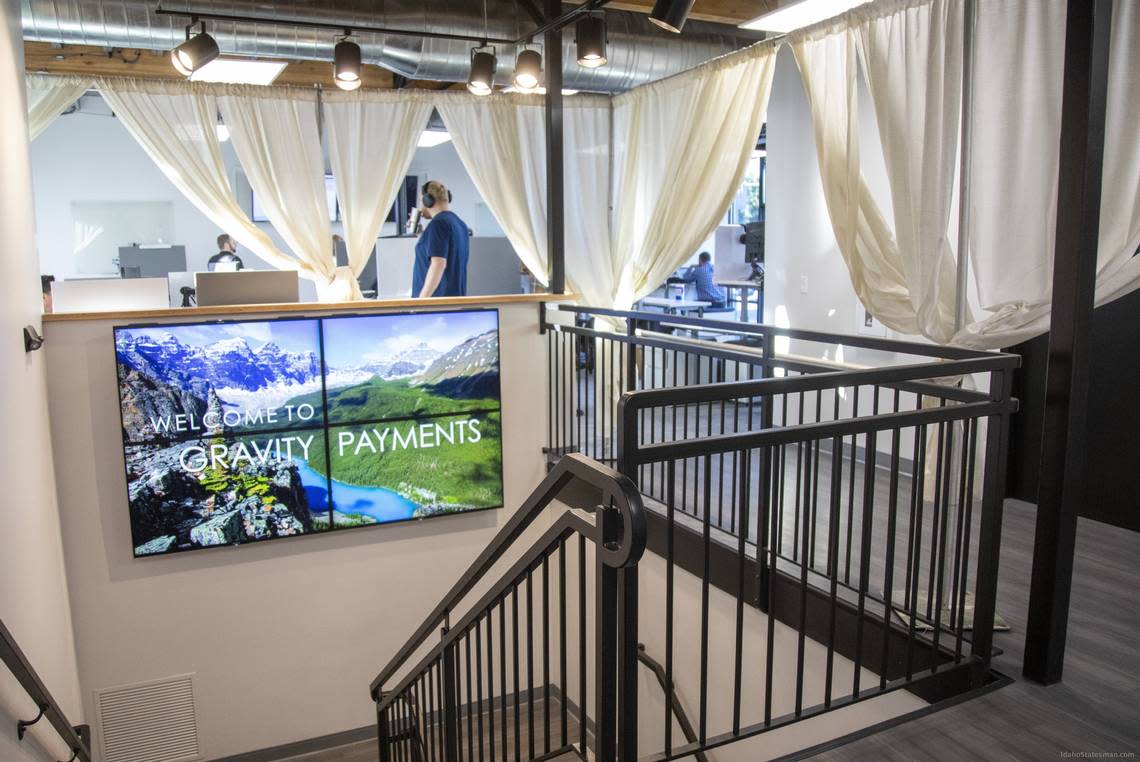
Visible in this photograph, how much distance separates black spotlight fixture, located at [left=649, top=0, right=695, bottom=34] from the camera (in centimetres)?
273

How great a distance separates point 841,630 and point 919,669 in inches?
13.3

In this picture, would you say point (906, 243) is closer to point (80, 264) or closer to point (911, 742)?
point (911, 742)

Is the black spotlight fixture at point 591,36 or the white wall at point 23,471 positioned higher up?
the black spotlight fixture at point 591,36

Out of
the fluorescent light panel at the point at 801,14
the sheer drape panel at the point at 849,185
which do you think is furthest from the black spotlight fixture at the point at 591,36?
the sheer drape panel at the point at 849,185

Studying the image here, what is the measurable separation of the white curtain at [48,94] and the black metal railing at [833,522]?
3.34m

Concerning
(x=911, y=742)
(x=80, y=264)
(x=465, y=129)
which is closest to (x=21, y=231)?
(x=465, y=129)

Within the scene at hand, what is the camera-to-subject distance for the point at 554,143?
5121 millimetres

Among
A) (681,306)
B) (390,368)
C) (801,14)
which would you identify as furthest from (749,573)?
(681,306)

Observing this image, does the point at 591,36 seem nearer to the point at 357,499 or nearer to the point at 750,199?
the point at 357,499

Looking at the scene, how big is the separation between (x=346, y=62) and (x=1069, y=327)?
371cm

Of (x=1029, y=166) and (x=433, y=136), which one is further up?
(x=433, y=136)

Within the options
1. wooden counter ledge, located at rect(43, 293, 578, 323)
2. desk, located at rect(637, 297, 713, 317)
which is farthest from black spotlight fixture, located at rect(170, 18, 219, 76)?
Answer: desk, located at rect(637, 297, 713, 317)

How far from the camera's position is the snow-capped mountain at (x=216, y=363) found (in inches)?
170

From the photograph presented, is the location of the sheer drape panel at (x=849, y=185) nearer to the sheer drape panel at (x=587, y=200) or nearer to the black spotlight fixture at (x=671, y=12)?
the black spotlight fixture at (x=671, y=12)
